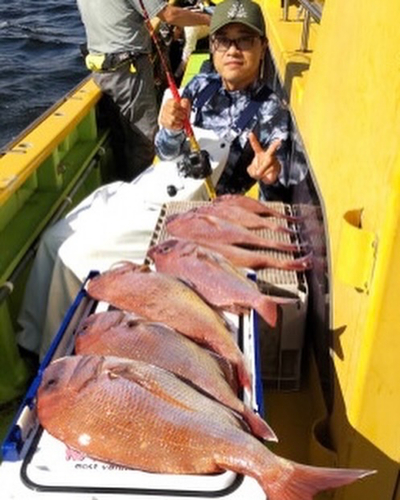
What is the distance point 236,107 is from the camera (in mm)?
4047

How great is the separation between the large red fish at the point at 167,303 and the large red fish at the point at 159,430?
1.13 ft

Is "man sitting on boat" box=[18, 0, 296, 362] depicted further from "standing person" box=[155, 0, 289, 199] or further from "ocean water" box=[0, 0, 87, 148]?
"ocean water" box=[0, 0, 87, 148]

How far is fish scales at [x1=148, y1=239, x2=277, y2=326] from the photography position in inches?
94.0

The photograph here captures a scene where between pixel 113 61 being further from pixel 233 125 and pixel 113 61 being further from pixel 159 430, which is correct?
pixel 159 430

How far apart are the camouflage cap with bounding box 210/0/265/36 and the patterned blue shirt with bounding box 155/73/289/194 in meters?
0.42

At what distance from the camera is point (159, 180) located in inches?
146

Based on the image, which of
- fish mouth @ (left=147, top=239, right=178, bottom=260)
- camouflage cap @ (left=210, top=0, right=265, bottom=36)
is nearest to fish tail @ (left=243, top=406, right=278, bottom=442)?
fish mouth @ (left=147, top=239, right=178, bottom=260)

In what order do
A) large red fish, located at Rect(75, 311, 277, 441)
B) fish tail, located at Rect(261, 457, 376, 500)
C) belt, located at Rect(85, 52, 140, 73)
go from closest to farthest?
1. fish tail, located at Rect(261, 457, 376, 500)
2. large red fish, located at Rect(75, 311, 277, 441)
3. belt, located at Rect(85, 52, 140, 73)

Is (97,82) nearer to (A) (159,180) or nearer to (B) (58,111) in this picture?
(B) (58,111)

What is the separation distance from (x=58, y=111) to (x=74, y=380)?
358 centimetres

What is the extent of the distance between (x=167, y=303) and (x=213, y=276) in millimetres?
268

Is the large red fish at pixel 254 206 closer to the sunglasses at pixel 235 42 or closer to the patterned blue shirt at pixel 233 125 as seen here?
the patterned blue shirt at pixel 233 125

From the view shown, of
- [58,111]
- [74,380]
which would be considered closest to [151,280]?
[74,380]

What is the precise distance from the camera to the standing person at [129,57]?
5547mm
